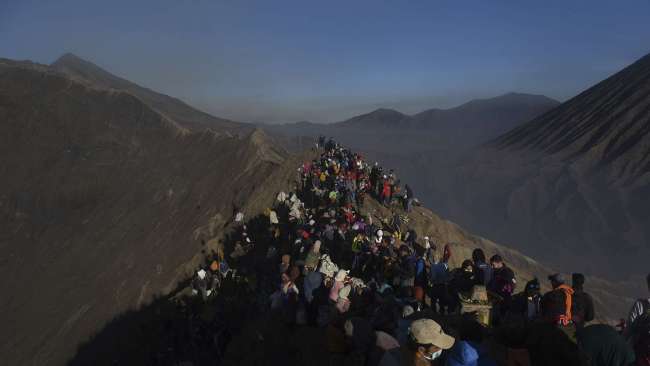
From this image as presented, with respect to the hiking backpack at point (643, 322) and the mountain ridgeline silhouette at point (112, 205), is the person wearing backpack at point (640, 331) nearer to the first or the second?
the hiking backpack at point (643, 322)

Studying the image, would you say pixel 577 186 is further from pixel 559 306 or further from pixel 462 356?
pixel 462 356

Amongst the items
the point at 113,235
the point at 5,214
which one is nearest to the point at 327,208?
the point at 113,235

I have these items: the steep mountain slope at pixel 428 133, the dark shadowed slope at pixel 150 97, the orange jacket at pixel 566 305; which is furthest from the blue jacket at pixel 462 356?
the dark shadowed slope at pixel 150 97

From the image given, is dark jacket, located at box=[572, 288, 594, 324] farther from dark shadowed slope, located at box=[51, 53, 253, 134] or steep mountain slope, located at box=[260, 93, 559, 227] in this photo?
dark shadowed slope, located at box=[51, 53, 253, 134]

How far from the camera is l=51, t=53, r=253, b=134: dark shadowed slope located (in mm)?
62938

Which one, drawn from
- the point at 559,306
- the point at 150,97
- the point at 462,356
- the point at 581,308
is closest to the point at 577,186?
the point at 581,308

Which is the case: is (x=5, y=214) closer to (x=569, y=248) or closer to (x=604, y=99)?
(x=569, y=248)

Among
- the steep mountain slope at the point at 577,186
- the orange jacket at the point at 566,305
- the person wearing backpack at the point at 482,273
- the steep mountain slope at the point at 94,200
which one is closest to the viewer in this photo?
the orange jacket at the point at 566,305

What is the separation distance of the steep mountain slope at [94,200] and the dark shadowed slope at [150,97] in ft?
23.3

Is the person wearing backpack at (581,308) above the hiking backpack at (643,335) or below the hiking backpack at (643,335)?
below

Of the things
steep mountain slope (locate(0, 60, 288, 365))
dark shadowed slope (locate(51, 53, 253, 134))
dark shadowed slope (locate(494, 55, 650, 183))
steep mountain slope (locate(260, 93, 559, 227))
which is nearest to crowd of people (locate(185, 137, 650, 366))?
steep mountain slope (locate(0, 60, 288, 365))

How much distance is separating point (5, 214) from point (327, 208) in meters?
37.9

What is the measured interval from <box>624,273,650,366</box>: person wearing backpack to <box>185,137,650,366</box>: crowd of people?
14 millimetres

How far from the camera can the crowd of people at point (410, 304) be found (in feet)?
14.1
